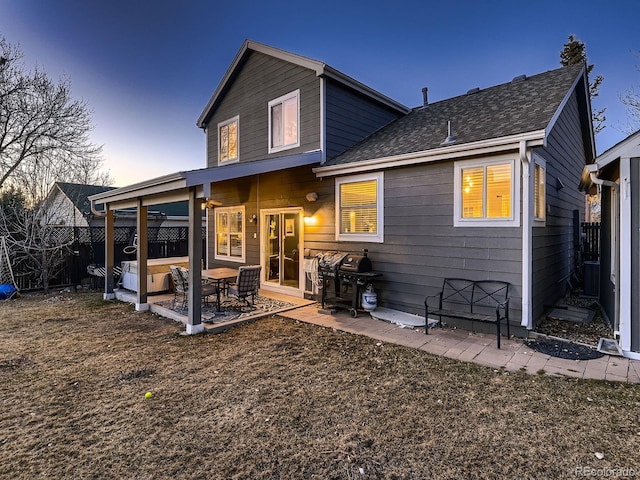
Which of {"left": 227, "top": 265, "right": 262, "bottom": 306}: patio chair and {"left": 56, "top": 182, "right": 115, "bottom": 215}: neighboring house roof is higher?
{"left": 56, "top": 182, "right": 115, "bottom": 215}: neighboring house roof

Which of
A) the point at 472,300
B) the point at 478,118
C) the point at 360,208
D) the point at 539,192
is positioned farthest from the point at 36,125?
the point at 539,192

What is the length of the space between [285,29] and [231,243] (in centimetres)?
839

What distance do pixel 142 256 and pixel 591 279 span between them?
9.95 metres

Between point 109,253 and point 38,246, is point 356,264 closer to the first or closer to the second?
point 109,253

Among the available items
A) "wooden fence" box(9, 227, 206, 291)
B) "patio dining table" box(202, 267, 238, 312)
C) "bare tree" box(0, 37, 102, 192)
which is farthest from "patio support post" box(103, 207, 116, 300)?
"bare tree" box(0, 37, 102, 192)

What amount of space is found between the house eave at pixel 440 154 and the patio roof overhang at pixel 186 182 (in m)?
0.73

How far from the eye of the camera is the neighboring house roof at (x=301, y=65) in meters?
7.27

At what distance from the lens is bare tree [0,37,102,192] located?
11.7m

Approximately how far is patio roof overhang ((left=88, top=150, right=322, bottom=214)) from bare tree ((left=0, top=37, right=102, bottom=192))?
7414 mm

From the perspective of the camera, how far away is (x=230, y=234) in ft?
32.4

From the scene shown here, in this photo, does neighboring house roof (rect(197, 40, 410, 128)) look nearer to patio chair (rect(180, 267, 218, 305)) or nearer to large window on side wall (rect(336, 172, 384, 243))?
large window on side wall (rect(336, 172, 384, 243))

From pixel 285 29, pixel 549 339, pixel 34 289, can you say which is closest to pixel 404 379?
pixel 549 339

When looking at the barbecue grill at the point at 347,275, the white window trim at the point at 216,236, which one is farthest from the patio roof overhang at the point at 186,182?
the white window trim at the point at 216,236

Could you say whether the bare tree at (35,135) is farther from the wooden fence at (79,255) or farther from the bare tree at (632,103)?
the bare tree at (632,103)
